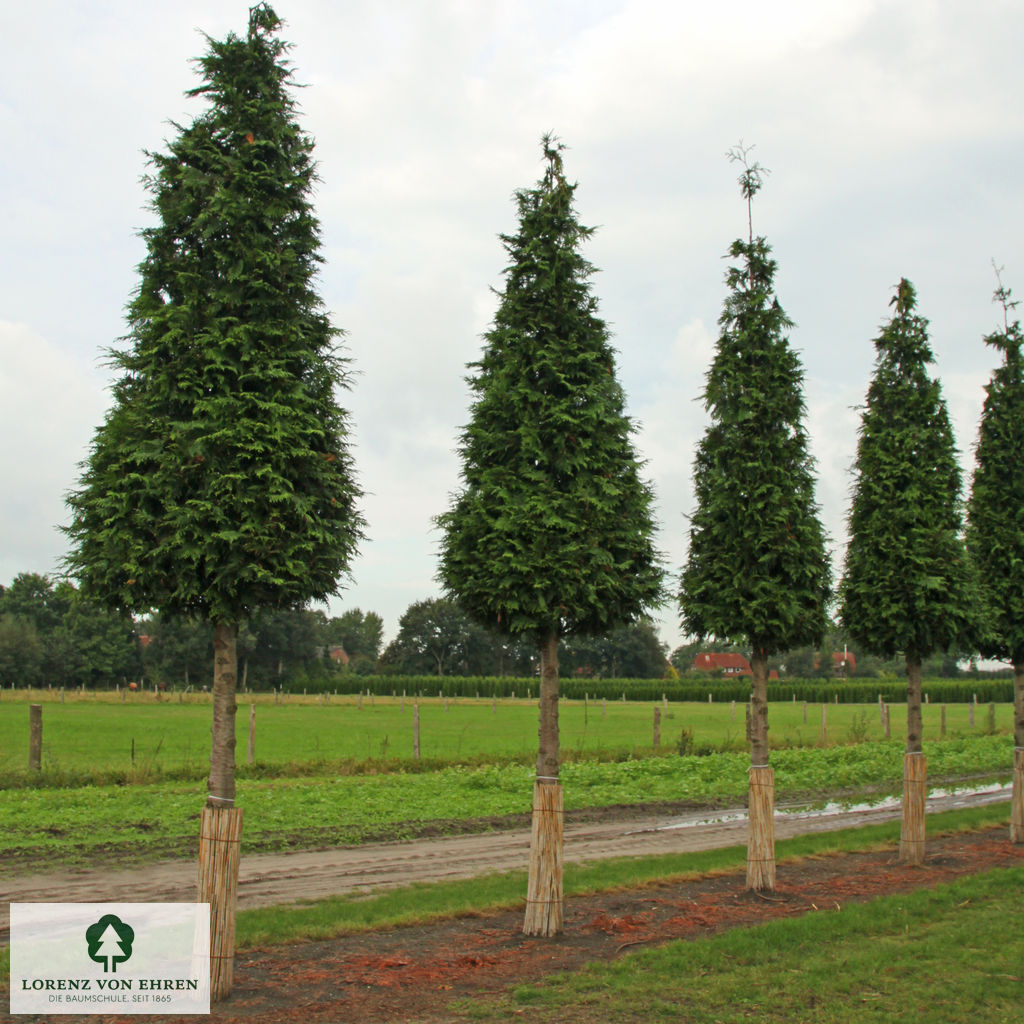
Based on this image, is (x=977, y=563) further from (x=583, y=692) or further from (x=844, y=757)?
(x=583, y=692)

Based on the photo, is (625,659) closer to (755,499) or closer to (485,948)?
(755,499)

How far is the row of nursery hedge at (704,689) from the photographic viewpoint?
7925 cm

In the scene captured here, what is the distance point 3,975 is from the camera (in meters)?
7.06

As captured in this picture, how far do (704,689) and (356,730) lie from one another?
45.9m

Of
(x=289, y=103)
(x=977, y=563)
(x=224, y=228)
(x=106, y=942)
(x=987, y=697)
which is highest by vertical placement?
(x=289, y=103)

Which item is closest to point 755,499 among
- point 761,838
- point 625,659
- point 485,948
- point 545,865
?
point 761,838

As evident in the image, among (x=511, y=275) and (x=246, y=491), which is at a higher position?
(x=511, y=275)

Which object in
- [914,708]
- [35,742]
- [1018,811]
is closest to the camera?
[914,708]

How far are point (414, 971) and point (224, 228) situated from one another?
6307 mm

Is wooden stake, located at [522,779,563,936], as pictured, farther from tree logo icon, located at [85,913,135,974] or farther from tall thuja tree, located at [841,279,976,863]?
tall thuja tree, located at [841,279,976,863]

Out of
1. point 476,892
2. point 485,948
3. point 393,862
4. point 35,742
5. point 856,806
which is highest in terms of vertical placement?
point 35,742

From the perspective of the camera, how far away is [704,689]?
8094cm

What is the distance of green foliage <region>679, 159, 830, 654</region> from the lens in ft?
35.2

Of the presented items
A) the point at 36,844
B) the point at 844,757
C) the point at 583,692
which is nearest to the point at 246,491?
the point at 36,844
